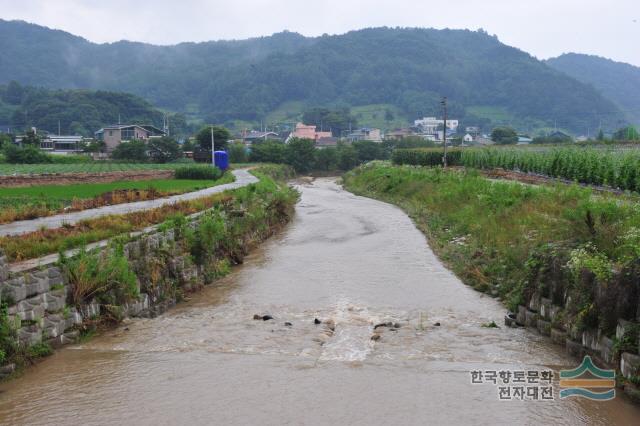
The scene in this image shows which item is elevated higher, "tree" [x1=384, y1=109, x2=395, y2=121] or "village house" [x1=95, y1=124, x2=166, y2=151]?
"tree" [x1=384, y1=109, x2=395, y2=121]

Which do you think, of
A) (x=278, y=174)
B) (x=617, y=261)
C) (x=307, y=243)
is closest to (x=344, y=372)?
(x=617, y=261)

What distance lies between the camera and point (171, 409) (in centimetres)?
914

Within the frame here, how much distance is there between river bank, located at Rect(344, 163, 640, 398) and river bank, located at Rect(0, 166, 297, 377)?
8355 mm

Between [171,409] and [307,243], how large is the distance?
684 inches

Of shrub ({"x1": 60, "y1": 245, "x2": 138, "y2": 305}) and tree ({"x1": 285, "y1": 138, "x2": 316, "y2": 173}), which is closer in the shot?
shrub ({"x1": 60, "y1": 245, "x2": 138, "y2": 305})

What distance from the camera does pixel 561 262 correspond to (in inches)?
494

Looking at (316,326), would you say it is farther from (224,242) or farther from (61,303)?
(224,242)

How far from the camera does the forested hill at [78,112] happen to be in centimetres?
13875

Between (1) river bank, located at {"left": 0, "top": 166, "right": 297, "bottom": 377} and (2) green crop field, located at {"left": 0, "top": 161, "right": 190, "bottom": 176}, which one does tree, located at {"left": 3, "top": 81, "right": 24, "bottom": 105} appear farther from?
(1) river bank, located at {"left": 0, "top": 166, "right": 297, "bottom": 377}

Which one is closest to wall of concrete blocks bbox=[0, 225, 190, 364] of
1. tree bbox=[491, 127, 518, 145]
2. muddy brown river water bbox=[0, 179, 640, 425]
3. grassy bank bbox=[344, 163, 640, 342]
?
muddy brown river water bbox=[0, 179, 640, 425]

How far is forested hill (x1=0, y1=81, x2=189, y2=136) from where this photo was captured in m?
139

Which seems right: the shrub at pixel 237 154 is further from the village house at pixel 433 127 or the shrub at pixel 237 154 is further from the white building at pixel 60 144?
the village house at pixel 433 127

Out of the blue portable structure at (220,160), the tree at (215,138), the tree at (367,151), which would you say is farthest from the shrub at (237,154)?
the blue portable structure at (220,160)

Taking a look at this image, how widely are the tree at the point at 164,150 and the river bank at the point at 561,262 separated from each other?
199 feet
